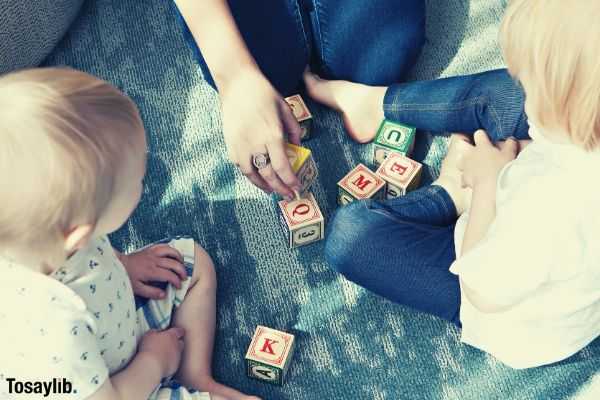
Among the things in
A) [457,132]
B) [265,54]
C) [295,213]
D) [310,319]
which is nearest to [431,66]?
[457,132]

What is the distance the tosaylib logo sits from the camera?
2.76 feet

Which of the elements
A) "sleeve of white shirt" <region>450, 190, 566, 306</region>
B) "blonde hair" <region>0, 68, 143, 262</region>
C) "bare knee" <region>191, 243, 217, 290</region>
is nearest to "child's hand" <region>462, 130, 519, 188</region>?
"sleeve of white shirt" <region>450, 190, 566, 306</region>

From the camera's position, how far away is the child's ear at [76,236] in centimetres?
78

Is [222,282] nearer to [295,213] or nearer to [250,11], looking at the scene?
[295,213]

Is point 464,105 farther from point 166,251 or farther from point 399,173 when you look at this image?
point 166,251

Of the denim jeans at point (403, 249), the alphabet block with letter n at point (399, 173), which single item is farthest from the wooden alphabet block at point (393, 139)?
the denim jeans at point (403, 249)

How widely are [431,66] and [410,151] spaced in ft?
→ 0.79

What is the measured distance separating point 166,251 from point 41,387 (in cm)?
34

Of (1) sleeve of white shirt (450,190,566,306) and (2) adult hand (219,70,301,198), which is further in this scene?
(2) adult hand (219,70,301,198)

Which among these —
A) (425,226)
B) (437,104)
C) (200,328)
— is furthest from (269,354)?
(437,104)

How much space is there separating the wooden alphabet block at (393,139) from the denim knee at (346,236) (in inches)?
6.6

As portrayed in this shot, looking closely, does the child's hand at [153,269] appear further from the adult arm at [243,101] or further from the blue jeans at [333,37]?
the blue jeans at [333,37]

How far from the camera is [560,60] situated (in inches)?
30.3

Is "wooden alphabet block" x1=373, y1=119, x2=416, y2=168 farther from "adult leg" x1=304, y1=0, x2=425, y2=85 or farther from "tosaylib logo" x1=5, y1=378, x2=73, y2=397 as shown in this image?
"tosaylib logo" x1=5, y1=378, x2=73, y2=397
